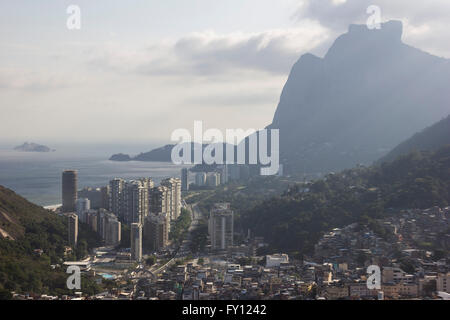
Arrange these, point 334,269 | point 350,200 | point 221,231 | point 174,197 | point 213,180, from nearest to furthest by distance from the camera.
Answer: point 334,269
point 221,231
point 350,200
point 174,197
point 213,180

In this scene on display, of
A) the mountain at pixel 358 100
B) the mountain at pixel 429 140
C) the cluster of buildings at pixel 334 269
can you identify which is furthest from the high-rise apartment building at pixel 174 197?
the mountain at pixel 358 100

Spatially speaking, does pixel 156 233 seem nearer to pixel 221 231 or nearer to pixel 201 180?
pixel 221 231

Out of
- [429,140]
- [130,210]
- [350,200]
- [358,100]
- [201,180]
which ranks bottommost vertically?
[130,210]

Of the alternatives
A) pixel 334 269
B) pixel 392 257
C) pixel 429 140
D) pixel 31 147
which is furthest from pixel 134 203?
pixel 31 147

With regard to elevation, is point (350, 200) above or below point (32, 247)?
above

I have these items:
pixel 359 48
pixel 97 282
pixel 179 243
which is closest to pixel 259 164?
pixel 359 48

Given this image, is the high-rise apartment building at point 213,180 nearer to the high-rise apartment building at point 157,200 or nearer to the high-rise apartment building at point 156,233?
the high-rise apartment building at point 157,200

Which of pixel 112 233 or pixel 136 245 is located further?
pixel 112 233
